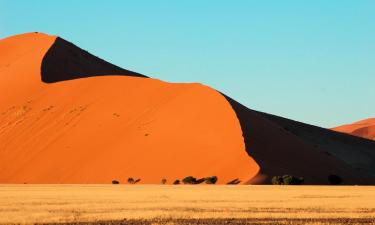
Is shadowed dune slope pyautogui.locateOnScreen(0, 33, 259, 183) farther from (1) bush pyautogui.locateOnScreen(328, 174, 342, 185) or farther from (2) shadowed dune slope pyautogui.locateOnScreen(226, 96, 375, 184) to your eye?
(1) bush pyautogui.locateOnScreen(328, 174, 342, 185)

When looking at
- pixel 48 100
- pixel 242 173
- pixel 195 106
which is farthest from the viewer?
pixel 48 100

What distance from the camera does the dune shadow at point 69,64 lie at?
4781 inches

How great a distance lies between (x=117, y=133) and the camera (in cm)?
8962

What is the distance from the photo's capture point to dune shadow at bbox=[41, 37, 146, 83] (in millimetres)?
121438

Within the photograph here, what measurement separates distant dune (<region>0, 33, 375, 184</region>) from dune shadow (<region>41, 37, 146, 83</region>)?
552 centimetres

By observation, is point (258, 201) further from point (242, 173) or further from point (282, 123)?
point (282, 123)

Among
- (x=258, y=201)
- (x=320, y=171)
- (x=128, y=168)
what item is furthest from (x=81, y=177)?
(x=258, y=201)

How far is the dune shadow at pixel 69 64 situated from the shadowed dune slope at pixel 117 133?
8.45 metres

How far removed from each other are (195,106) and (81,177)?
15939 mm

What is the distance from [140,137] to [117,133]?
173 inches

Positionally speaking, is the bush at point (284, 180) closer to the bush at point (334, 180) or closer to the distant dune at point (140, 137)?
the distant dune at point (140, 137)

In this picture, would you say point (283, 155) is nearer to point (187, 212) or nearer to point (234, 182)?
point (234, 182)

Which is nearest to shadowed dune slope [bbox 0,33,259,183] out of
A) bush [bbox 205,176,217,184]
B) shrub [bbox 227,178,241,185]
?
shrub [bbox 227,178,241,185]

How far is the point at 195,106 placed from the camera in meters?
88.6
